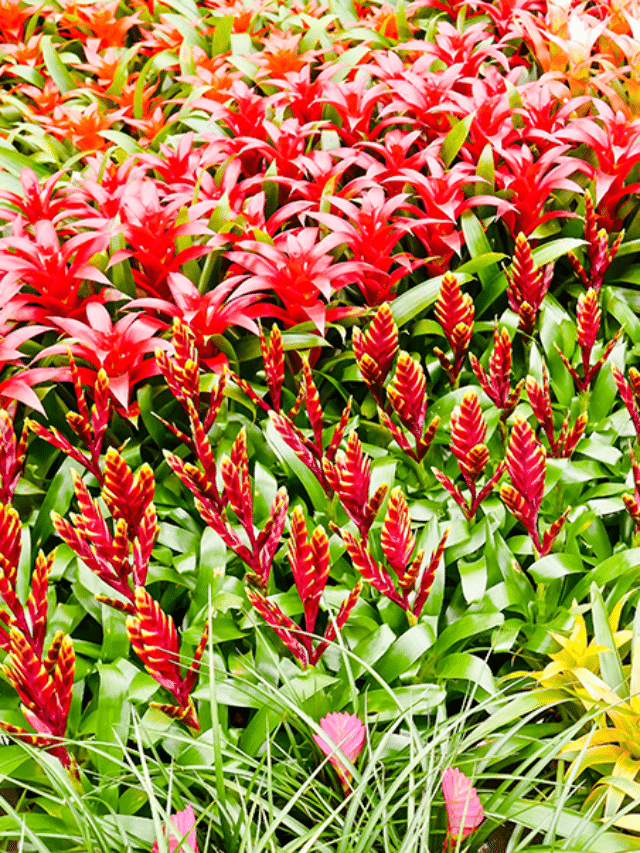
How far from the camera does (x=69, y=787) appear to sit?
129 cm

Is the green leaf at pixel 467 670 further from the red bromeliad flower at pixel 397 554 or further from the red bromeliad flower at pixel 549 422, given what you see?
the red bromeliad flower at pixel 549 422

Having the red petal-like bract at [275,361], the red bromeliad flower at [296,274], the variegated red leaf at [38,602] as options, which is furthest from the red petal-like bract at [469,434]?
the variegated red leaf at [38,602]

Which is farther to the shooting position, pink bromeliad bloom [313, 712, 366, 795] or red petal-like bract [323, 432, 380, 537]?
red petal-like bract [323, 432, 380, 537]

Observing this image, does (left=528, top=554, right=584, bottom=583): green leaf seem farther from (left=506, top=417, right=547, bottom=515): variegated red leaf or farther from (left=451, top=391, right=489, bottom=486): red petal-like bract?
(left=451, top=391, right=489, bottom=486): red petal-like bract

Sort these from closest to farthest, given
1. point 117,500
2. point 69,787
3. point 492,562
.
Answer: point 69,787 → point 117,500 → point 492,562

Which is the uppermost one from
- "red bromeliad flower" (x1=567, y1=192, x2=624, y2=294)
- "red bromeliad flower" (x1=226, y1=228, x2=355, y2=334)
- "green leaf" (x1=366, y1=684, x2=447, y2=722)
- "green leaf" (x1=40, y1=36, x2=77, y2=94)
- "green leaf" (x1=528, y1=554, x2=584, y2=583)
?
"green leaf" (x1=40, y1=36, x2=77, y2=94)

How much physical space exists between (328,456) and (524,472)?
507 millimetres

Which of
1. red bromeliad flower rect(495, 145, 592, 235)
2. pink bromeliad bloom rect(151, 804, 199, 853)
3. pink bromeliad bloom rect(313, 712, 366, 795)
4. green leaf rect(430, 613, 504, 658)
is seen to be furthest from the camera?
red bromeliad flower rect(495, 145, 592, 235)

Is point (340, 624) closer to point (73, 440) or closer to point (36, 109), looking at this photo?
point (73, 440)

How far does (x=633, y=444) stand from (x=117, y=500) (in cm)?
147

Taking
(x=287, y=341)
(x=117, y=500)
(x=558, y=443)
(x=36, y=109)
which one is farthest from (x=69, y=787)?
(x=36, y=109)

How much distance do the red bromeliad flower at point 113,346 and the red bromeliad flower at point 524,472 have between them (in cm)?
98

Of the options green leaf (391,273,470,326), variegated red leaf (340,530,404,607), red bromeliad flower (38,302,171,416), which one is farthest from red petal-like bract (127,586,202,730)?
green leaf (391,273,470,326)

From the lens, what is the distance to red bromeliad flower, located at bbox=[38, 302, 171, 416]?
196 centimetres
